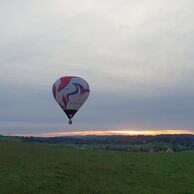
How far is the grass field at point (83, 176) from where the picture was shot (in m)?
30.7

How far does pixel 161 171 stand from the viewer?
153 feet

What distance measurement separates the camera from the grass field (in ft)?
101

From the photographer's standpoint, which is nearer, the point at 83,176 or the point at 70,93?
the point at 83,176

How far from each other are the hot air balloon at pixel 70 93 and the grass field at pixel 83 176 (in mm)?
6648

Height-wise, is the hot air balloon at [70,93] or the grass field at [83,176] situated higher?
the hot air balloon at [70,93]

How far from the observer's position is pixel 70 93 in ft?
175

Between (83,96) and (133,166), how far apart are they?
39.0 feet

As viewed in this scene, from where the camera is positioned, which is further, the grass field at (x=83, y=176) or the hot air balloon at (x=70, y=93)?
the hot air balloon at (x=70, y=93)

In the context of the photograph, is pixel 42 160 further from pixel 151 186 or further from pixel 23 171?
pixel 151 186

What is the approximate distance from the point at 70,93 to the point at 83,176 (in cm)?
1740

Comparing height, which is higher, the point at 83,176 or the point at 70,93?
the point at 70,93

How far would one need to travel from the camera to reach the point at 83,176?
3806 cm

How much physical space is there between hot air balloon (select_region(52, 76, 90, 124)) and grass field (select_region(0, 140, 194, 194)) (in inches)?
262

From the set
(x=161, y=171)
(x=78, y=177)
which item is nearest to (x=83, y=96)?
(x=161, y=171)
